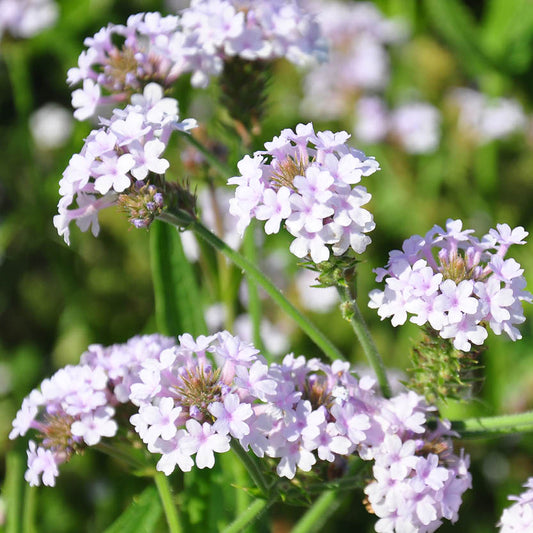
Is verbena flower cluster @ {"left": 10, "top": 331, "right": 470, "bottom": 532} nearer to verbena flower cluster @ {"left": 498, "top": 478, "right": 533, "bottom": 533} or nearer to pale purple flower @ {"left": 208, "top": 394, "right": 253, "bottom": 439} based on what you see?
pale purple flower @ {"left": 208, "top": 394, "right": 253, "bottom": 439}

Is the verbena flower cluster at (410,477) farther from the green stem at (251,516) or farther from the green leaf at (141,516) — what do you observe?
the green leaf at (141,516)

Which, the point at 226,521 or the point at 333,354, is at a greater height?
the point at 333,354

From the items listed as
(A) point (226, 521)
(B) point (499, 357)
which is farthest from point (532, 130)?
(A) point (226, 521)

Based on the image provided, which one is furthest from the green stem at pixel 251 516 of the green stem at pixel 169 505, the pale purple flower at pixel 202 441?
the pale purple flower at pixel 202 441

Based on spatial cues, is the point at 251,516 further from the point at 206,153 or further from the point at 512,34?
the point at 512,34

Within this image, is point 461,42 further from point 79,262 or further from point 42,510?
point 42,510

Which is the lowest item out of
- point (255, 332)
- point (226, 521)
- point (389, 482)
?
point (226, 521)
